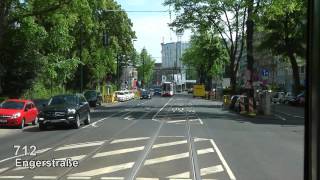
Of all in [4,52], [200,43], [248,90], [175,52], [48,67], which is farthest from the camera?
[175,52]

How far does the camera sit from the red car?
89.5 feet

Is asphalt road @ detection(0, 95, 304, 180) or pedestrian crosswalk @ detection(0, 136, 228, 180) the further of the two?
A: asphalt road @ detection(0, 95, 304, 180)

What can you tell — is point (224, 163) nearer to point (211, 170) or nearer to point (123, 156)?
point (211, 170)

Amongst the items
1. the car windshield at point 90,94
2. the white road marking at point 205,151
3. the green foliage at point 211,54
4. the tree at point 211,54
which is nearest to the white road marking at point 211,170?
the white road marking at point 205,151

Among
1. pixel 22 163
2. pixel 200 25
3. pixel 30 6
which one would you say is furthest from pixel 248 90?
pixel 22 163

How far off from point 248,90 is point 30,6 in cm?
1540

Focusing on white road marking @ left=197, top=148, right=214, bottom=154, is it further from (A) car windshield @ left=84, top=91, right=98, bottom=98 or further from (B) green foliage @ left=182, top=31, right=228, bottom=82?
(B) green foliage @ left=182, top=31, right=228, bottom=82

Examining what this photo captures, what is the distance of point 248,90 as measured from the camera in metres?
41.2

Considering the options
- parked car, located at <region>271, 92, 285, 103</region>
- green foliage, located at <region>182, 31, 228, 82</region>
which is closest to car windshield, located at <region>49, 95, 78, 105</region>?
parked car, located at <region>271, 92, 285, 103</region>

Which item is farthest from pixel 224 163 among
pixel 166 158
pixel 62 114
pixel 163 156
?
pixel 62 114

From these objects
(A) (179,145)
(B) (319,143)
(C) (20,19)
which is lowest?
(A) (179,145)

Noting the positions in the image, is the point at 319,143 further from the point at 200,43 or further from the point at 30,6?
the point at 200,43

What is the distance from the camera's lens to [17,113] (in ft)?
90.1

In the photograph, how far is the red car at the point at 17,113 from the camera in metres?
27.3
